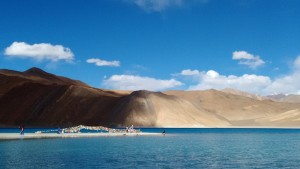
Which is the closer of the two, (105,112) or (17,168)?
(17,168)

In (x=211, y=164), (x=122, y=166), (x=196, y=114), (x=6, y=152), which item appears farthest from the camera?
(x=196, y=114)

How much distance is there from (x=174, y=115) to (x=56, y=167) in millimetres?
148392

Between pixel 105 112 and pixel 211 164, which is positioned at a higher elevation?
pixel 105 112

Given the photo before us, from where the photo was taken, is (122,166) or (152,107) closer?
(122,166)

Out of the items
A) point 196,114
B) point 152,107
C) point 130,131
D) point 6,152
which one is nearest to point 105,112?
point 152,107

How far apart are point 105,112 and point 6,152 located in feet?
461

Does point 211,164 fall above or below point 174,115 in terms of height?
below

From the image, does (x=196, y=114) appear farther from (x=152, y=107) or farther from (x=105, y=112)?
(x=105, y=112)

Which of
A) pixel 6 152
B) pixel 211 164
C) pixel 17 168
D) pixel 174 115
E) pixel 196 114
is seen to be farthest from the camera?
pixel 196 114

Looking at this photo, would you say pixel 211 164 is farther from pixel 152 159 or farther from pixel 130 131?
pixel 130 131

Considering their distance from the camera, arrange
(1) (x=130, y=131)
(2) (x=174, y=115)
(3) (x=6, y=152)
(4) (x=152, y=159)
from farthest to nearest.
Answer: (2) (x=174, y=115)
(1) (x=130, y=131)
(3) (x=6, y=152)
(4) (x=152, y=159)

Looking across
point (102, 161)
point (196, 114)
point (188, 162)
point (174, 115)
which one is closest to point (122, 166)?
point (102, 161)

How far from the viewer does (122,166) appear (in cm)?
4119

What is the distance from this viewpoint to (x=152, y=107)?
190 m
